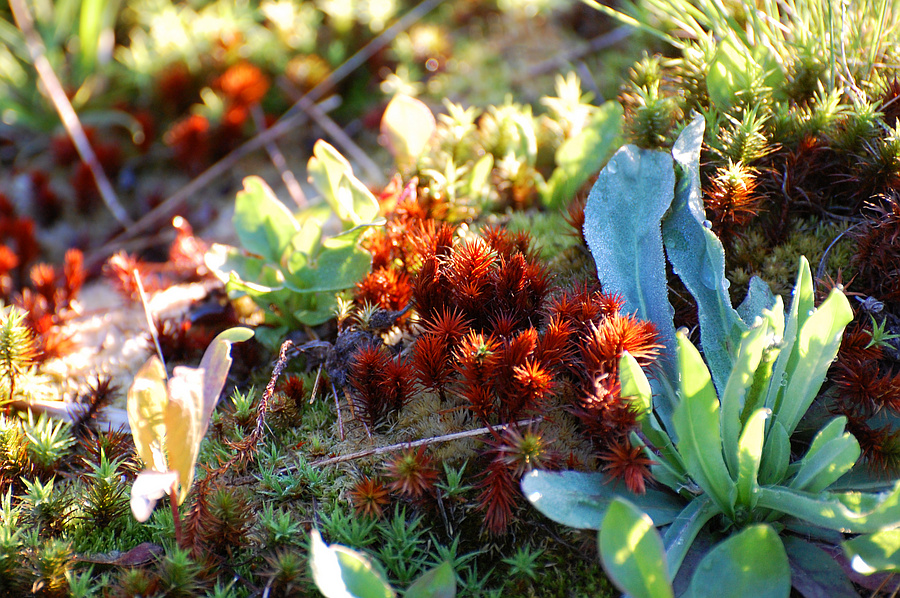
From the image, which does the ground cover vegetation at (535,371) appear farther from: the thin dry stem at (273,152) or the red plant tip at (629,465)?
the thin dry stem at (273,152)

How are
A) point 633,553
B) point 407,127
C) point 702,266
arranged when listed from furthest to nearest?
point 407,127 < point 702,266 < point 633,553

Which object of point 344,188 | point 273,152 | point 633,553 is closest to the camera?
point 633,553

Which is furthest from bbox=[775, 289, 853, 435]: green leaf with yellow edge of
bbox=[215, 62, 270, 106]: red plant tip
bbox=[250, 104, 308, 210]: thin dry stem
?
bbox=[215, 62, 270, 106]: red plant tip

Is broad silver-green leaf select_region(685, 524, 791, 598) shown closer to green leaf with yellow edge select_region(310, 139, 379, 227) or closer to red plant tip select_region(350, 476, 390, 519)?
red plant tip select_region(350, 476, 390, 519)

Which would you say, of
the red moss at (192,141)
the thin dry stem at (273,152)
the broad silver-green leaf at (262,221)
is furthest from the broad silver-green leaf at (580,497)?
the red moss at (192,141)

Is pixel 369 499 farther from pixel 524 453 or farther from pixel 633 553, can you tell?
pixel 633 553

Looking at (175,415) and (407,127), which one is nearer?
(175,415)

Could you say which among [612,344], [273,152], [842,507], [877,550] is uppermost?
[612,344]

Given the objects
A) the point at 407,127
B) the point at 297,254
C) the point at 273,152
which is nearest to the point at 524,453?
the point at 297,254
